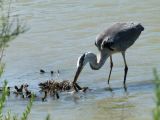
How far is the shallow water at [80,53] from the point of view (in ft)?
25.8

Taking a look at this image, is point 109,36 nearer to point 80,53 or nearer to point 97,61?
point 97,61

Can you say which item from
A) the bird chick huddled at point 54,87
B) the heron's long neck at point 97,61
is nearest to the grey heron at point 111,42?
the heron's long neck at point 97,61

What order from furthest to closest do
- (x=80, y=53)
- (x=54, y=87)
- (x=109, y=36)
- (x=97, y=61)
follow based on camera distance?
(x=80, y=53), (x=97, y=61), (x=109, y=36), (x=54, y=87)

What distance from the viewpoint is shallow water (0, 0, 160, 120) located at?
7.87 meters

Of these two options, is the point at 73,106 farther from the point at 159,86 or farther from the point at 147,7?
the point at 147,7

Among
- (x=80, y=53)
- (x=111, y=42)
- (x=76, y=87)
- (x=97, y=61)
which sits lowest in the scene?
(x=76, y=87)

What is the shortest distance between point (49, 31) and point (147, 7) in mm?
2695

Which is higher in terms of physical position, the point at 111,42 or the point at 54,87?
the point at 111,42

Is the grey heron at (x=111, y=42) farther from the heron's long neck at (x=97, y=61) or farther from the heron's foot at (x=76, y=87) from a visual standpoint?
the heron's foot at (x=76, y=87)

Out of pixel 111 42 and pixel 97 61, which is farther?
pixel 97 61

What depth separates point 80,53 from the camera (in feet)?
37.4

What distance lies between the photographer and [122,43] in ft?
32.2

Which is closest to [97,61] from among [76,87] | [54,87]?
[76,87]

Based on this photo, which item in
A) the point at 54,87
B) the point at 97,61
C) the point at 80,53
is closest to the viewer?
the point at 54,87
